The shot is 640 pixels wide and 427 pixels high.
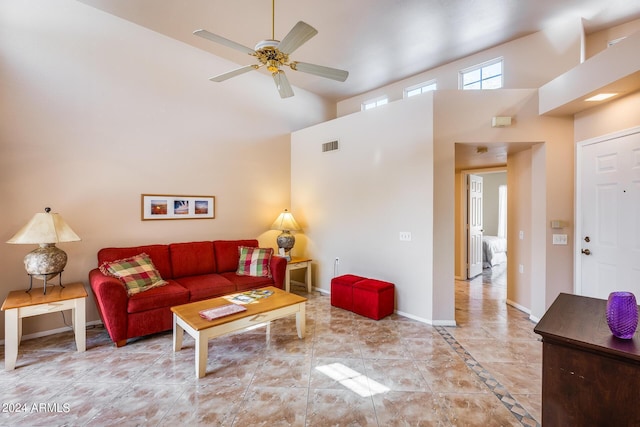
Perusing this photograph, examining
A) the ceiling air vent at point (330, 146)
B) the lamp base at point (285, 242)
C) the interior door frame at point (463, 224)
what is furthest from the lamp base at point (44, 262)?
the interior door frame at point (463, 224)

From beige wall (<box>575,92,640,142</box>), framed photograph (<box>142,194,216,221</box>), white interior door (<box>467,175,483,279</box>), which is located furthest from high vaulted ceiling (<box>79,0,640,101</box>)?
white interior door (<box>467,175,483,279</box>)

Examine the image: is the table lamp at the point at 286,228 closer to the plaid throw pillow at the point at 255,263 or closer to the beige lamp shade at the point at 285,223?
the beige lamp shade at the point at 285,223

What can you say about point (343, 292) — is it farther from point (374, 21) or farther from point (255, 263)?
point (374, 21)

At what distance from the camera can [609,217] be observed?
9.82 feet

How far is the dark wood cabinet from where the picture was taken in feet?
3.83

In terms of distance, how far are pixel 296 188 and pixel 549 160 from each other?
3714 mm

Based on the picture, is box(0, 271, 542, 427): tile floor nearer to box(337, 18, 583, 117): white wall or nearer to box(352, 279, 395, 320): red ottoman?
box(352, 279, 395, 320): red ottoman

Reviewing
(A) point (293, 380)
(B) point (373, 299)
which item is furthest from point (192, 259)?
(B) point (373, 299)

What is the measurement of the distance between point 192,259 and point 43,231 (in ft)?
5.21

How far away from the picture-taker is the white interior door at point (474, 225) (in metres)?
5.55

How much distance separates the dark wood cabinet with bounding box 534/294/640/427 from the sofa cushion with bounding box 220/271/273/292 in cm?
319

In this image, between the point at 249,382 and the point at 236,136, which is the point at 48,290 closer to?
the point at 249,382

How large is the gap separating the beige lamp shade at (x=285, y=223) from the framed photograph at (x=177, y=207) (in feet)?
3.39

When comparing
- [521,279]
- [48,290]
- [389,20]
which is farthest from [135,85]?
[521,279]
